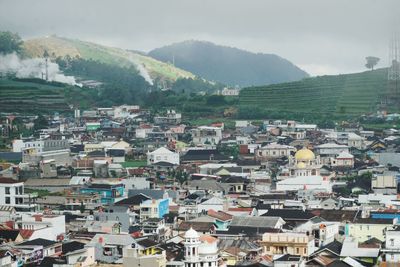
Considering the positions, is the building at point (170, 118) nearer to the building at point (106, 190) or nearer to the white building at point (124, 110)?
the white building at point (124, 110)

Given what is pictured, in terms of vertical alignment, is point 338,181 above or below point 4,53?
below

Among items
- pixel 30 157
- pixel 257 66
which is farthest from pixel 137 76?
pixel 257 66

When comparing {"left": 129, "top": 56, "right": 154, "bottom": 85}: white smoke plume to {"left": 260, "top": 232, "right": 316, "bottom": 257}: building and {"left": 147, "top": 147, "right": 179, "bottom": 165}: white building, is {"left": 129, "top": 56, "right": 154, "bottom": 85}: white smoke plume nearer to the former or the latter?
{"left": 147, "top": 147, "right": 179, "bottom": 165}: white building

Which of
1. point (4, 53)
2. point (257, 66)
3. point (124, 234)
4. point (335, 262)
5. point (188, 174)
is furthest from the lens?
point (257, 66)

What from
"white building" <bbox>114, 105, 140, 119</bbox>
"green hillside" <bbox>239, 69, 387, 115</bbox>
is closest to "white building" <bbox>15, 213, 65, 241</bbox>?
"white building" <bbox>114, 105, 140, 119</bbox>

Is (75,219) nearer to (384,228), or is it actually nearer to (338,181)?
(384,228)
